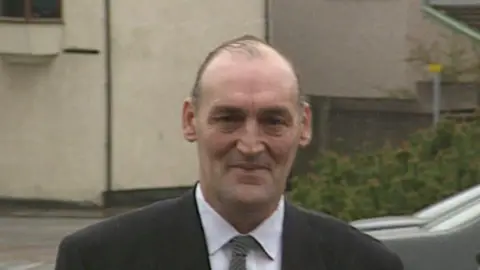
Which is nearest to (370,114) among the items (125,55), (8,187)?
(125,55)

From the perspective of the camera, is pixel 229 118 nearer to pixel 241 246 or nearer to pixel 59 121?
pixel 241 246

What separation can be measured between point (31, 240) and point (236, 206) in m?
17.3

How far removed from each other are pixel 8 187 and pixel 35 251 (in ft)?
22.7

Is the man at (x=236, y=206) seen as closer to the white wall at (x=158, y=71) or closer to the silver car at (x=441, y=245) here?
the silver car at (x=441, y=245)

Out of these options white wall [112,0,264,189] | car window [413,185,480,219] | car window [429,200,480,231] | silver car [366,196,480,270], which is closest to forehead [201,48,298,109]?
silver car [366,196,480,270]

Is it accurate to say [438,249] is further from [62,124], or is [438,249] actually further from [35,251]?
[62,124]

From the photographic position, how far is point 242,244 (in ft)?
8.99

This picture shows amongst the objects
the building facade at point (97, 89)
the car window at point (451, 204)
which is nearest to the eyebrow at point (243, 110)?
the car window at point (451, 204)

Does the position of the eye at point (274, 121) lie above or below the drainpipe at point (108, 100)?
above

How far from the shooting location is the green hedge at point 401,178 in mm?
9586

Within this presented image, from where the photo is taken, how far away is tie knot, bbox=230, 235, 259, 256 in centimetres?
274

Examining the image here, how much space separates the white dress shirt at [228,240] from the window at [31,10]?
21.7m

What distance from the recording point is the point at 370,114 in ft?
87.0

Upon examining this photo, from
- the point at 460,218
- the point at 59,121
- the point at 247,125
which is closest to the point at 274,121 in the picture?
the point at 247,125
